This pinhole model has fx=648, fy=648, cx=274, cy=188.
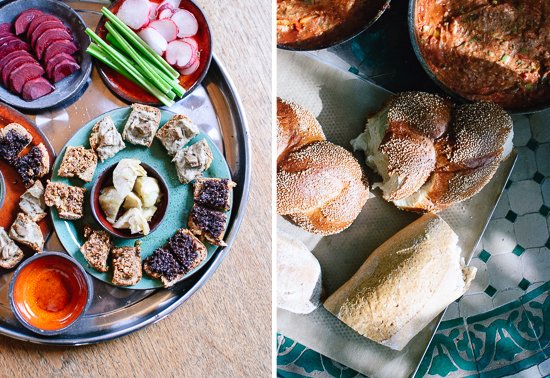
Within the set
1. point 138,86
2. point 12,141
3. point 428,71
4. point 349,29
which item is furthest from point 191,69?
point 428,71

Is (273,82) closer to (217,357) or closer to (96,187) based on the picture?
(96,187)

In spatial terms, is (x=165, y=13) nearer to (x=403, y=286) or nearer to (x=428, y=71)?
(x=428, y=71)

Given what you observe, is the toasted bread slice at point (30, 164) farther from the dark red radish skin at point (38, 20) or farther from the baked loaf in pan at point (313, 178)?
the baked loaf in pan at point (313, 178)

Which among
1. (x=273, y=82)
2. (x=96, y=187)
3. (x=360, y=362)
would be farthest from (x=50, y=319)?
(x=360, y=362)

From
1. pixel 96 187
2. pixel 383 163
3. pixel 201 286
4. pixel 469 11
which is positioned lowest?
pixel 383 163

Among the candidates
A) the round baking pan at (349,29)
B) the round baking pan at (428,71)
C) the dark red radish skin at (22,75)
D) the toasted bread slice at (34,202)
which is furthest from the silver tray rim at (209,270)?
the round baking pan at (428,71)
